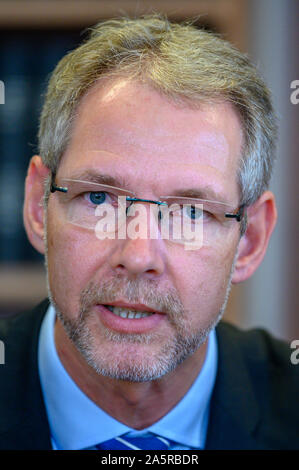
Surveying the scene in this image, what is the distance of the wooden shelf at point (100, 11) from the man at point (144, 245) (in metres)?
0.88

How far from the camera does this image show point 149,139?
1.14 m

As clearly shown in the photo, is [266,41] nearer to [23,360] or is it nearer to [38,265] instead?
[38,265]

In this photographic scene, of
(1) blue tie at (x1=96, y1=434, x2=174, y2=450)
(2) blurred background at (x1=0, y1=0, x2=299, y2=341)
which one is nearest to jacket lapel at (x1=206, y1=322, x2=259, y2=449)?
(1) blue tie at (x1=96, y1=434, x2=174, y2=450)

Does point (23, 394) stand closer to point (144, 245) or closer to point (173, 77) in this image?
point (144, 245)

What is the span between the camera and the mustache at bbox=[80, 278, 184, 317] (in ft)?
3.66

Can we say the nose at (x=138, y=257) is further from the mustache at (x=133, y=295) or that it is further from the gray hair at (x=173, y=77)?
the gray hair at (x=173, y=77)

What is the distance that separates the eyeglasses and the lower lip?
0.46ft

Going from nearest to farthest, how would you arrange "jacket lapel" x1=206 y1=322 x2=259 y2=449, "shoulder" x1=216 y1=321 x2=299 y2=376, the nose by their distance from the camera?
the nose
"jacket lapel" x1=206 y1=322 x2=259 y2=449
"shoulder" x1=216 y1=321 x2=299 y2=376

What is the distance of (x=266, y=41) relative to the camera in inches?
90.4

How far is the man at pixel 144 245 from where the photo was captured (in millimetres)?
1143

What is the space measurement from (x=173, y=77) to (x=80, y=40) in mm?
1235

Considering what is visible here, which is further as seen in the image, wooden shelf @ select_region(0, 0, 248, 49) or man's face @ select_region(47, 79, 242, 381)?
wooden shelf @ select_region(0, 0, 248, 49)

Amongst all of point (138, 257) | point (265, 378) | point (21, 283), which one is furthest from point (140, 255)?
point (21, 283)

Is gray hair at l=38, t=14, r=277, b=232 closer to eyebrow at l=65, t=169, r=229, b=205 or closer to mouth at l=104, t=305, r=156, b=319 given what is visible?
eyebrow at l=65, t=169, r=229, b=205
